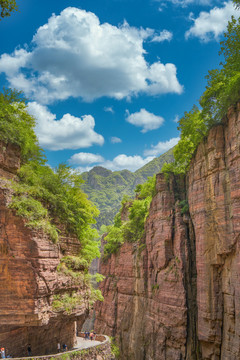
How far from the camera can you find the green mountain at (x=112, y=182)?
472ft

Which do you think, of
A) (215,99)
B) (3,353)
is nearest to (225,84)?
(215,99)

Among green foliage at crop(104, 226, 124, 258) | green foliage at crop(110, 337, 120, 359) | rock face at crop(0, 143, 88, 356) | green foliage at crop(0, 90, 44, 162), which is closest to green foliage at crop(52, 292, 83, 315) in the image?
rock face at crop(0, 143, 88, 356)

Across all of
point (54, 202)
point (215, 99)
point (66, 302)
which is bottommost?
point (66, 302)

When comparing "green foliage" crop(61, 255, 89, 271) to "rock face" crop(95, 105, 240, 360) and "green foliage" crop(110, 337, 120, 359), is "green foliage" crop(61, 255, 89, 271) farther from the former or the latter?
"green foliage" crop(110, 337, 120, 359)

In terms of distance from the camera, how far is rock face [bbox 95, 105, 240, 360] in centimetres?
2281

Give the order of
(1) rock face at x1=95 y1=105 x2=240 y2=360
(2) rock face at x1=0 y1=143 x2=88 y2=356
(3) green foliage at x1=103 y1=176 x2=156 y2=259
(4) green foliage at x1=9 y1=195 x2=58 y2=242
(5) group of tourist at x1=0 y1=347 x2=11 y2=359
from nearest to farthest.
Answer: (5) group of tourist at x1=0 y1=347 x2=11 y2=359 < (2) rock face at x1=0 y1=143 x2=88 y2=356 < (4) green foliage at x1=9 y1=195 x2=58 y2=242 < (1) rock face at x1=95 y1=105 x2=240 y2=360 < (3) green foliage at x1=103 y1=176 x2=156 y2=259

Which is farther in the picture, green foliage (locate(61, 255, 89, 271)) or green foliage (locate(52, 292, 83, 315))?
green foliage (locate(61, 255, 89, 271))

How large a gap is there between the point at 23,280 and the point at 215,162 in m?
17.5

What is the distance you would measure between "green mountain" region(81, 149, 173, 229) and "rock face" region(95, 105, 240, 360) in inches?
3934

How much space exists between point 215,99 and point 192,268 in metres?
16.3

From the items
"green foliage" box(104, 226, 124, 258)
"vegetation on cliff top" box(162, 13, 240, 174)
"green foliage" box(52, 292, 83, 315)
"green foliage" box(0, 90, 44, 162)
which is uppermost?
"vegetation on cliff top" box(162, 13, 240, 174)

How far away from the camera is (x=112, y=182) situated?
16400cm

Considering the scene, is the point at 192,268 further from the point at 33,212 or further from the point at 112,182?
the point at 112,182

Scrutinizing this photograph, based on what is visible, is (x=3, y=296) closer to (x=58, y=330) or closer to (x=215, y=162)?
(x=58, y=330)
